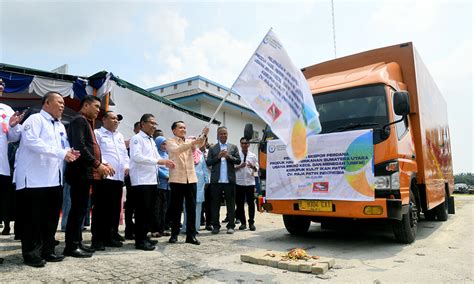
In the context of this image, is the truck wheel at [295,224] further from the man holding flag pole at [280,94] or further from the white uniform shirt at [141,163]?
the white uniform shirt at [141,163]

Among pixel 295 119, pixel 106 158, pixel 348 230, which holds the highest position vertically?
pixel 295 119

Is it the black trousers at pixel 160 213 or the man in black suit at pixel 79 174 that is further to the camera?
the black trousers at pixel 160 213

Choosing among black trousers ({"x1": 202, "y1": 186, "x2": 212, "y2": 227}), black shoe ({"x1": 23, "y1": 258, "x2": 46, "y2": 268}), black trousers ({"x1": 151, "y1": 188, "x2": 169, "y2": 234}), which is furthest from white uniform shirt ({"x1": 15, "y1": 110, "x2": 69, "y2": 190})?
black trousers ({"x1": 202, "y1": 186, "x2": 212, "y2": 227})

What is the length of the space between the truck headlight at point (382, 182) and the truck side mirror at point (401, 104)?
0.96 metres

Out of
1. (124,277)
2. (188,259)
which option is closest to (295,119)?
(188,259)

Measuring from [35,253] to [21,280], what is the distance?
0.52m

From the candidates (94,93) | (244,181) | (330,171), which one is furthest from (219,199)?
(94,93)

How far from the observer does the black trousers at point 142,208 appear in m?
4.79

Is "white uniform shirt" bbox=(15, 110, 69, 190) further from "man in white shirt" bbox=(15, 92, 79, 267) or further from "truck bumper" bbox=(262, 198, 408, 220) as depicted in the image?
"truck bumper" bbox=(262, 198, 408, 220)

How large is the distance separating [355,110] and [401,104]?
2.20 ft

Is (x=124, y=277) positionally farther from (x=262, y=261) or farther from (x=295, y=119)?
(x=295, y=119)

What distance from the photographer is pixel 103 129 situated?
498 cm

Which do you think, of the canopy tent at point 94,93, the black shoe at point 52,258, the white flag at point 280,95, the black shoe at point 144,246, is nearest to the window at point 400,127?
the white flag at point 280,95

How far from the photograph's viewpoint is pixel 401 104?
5.02 meters
